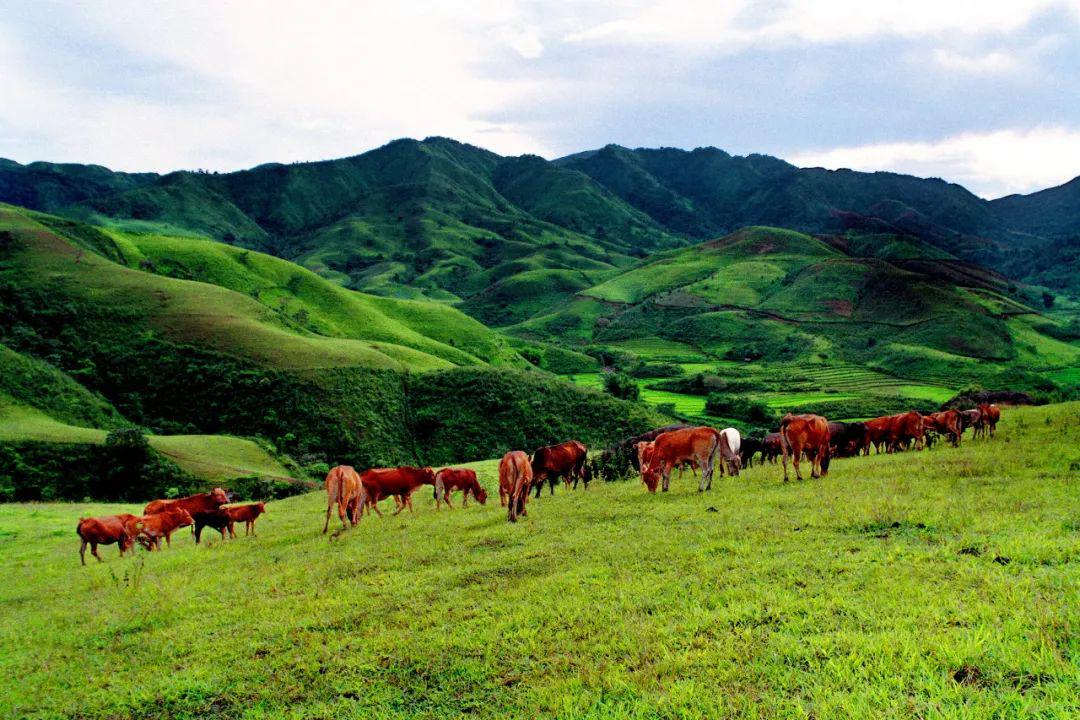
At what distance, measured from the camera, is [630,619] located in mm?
8352

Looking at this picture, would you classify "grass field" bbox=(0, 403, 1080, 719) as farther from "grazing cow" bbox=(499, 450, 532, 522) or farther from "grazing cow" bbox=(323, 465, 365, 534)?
"grazing cow" bbox=(323, 465, 365, 534)

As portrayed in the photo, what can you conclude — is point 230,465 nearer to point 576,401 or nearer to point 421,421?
point 421,421

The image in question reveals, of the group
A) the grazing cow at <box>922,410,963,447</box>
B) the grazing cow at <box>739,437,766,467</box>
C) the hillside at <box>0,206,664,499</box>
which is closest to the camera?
the grazing cow at <box>922,410,963,447</box>

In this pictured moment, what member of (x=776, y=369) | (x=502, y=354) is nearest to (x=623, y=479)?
(x=502, y=354)

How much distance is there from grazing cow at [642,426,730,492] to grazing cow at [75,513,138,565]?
711 inches

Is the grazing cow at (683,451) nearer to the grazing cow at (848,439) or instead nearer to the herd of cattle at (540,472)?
the herd of cattle at (540,472)

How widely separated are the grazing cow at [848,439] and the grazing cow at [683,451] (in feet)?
28.5

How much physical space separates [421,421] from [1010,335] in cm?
15219

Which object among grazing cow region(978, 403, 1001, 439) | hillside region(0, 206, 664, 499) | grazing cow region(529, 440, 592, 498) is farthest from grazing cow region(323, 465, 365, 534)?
hillside region(0, 206, 664, 499)

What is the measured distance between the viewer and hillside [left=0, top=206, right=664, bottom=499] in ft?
183

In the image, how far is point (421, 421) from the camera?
241 feet

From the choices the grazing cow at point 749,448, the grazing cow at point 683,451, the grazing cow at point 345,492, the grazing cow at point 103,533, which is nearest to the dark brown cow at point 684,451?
the grazing cow at point 683,451

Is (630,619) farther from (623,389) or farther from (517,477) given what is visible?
(623,389)

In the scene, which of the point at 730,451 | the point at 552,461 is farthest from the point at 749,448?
the point at 552,461
